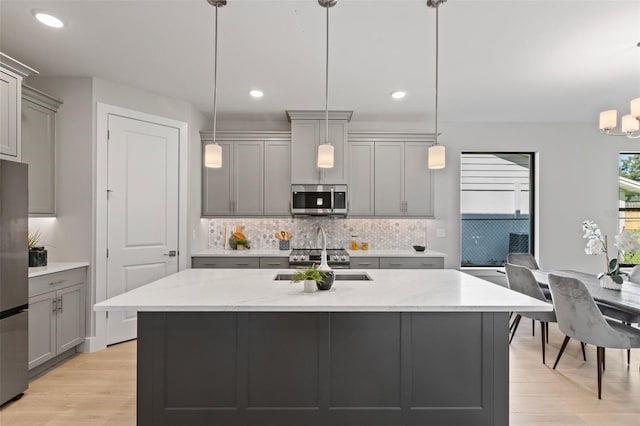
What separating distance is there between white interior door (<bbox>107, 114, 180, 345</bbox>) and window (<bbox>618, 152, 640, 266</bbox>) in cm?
603

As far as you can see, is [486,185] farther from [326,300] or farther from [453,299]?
[326,300]

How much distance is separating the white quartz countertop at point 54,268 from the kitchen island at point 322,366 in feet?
4.75

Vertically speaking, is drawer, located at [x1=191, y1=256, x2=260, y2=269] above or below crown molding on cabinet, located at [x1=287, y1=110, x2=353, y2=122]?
below

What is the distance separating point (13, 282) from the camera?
259cm

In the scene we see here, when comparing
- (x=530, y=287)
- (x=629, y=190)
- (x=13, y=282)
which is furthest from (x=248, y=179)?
(x=629, y=190)

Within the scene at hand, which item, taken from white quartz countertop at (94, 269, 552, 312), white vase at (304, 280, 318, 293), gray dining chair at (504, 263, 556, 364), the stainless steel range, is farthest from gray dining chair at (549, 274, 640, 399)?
the stainless steel range

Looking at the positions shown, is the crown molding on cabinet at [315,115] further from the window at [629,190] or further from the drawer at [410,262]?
the window at [629,190]

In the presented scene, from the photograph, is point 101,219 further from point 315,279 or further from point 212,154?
point 315,279

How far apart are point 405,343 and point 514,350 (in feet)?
7.17

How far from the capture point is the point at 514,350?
3695 millimetres

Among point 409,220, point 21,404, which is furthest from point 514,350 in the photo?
point 21,404

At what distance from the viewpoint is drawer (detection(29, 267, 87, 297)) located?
293cm

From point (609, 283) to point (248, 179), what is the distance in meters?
3.95

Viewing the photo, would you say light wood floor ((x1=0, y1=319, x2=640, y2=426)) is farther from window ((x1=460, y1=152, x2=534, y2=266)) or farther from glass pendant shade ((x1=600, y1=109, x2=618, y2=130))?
glass pendant shade ((x1=600, y1=109, x2=618, y2=130))
